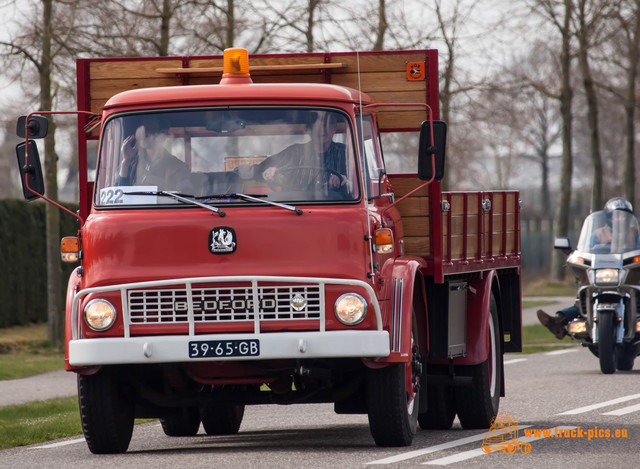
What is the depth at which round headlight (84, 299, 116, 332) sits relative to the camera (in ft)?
27.3

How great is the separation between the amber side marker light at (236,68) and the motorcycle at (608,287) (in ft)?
25.0

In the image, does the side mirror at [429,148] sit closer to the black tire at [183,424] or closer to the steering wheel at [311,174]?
the steering wheel at [311,174]

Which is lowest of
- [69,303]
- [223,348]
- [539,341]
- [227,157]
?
[539,341]

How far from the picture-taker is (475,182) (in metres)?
75.4

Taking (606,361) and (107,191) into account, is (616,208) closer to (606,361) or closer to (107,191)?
(606,361)

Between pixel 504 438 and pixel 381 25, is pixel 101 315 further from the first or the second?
pixel 381 25

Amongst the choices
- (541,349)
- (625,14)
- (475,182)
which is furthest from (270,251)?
(475,182)

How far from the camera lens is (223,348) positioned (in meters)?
8.16

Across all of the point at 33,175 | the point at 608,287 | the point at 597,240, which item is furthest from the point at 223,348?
the point at 597,240

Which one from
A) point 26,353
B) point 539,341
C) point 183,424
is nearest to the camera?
point 183,424

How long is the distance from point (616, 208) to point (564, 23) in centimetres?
1918

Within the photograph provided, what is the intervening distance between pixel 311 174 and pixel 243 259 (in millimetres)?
778

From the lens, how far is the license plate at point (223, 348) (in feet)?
26.7

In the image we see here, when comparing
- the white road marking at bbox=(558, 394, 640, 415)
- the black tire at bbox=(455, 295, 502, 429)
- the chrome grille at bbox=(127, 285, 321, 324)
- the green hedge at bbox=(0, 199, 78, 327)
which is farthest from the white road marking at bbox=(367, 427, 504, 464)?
the green hedge at bbox=(0, 199, 78, 327)
